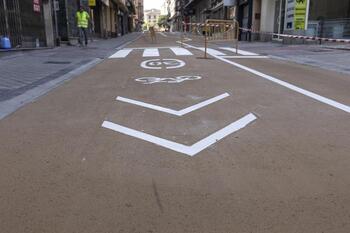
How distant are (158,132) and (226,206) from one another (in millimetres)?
1905

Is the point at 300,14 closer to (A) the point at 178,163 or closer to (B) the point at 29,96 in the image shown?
(B) the point at 29,96

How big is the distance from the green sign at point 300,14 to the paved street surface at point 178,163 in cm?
1433

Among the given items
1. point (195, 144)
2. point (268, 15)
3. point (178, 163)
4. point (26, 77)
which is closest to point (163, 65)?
point (26, 77)

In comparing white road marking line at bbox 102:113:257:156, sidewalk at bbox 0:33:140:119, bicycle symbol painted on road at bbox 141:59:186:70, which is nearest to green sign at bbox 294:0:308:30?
bicycle symbol painted on road at bbox 141:59:186:70

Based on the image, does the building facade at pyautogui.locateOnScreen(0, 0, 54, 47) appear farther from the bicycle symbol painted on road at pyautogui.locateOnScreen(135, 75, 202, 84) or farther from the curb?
the bicycle symbol painted on road at pyautogui.locateOnScreen(135, 75, 202, 84)

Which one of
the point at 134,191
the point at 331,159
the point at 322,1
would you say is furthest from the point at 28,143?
the point at 322,1

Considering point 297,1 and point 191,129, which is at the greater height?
point 297,1

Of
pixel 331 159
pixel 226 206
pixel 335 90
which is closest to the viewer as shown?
pixel 226 206

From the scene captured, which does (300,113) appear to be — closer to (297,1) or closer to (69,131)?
(69,131)

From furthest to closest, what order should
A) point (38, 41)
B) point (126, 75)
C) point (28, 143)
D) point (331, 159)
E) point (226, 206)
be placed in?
point (38, 41), point (126, 75), point (28, 143), point (331, 159), point (226, 206)

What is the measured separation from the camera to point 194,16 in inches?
3056

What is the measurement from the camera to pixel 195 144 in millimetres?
4180

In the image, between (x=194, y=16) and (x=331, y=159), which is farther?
(x=194, y=16)

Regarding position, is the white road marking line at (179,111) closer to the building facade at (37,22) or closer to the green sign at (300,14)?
the building facade at (37,22)
